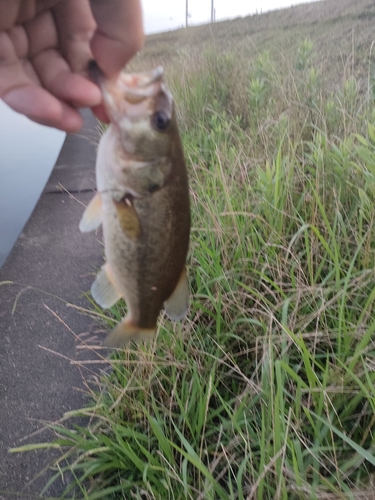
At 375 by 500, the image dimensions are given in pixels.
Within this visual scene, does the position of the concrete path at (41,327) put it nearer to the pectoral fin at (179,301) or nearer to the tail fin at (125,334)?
the tail fin at (125,334)

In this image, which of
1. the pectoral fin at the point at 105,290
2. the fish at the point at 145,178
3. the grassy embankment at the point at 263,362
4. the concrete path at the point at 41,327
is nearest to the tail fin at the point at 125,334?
the pectoral fin at the point at 105,290

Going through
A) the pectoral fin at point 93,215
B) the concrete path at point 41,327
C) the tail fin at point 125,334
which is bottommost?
the concrete path at point 41,327

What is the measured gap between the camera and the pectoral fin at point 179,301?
3.27ft

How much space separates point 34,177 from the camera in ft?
17.1

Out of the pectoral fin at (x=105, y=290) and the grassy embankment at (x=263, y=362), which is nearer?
the pectoral fin at (x=105, y=290)

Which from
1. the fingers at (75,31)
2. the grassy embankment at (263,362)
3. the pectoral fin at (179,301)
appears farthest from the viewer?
the grassy embankment at (263,362)

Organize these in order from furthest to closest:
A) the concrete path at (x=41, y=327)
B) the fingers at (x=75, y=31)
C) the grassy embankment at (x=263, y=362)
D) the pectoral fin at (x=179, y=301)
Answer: the concrete path at (x=41, y=327), the grassy embankment at (x=263, y=362), the fingers at (x=75, y=31), the pectoral fin at (x=179, y=301)

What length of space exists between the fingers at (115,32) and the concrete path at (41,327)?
5.16ft

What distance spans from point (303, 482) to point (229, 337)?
0.74 meters

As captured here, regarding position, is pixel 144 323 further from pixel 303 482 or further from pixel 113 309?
pixel 113 309

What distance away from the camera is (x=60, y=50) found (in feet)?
3.69

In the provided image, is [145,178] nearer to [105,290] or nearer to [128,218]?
[128,218]

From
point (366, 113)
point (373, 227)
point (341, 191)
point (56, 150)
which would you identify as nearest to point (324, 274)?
point (373, 227)

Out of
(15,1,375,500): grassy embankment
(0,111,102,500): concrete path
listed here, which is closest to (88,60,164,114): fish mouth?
(15,1,375,500): grassy embankment
